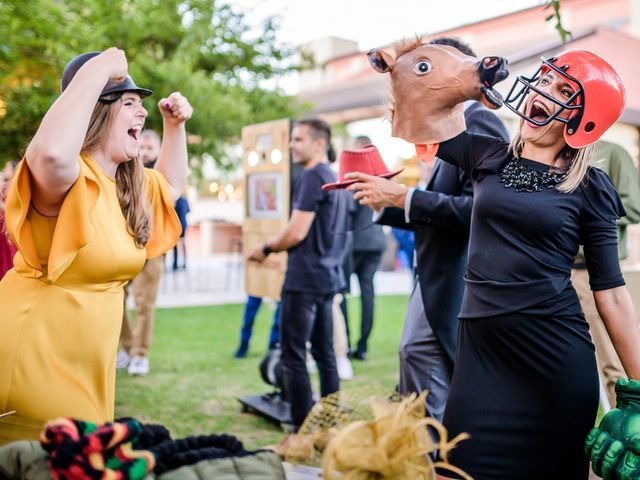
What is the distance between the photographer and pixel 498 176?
6.34 ft

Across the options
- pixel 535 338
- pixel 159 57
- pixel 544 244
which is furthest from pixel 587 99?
pixel 159 57

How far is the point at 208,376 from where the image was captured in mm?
5680

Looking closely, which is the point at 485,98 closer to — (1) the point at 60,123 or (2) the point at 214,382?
(1) the point at 60,123

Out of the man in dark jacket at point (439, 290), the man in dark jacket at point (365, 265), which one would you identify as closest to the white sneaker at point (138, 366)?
the man in dark jacket at point (365, 265)

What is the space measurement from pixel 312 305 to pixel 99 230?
2278mm

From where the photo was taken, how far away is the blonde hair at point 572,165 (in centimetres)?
183

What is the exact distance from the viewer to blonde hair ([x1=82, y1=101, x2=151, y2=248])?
1880 mm

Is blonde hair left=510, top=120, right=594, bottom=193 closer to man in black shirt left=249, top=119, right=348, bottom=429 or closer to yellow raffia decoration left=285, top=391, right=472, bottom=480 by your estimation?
yellow raffia decoration left=285, top=391, right=472, bottom=480

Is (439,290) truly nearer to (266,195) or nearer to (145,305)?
(266,195)

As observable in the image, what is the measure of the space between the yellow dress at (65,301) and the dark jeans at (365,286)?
4.88m

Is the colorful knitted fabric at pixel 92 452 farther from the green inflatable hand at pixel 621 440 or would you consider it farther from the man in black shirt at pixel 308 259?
the man in black shirt at pixel 308 259

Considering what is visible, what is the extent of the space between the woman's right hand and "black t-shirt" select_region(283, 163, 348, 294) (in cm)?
221

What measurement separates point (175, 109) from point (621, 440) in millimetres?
1613

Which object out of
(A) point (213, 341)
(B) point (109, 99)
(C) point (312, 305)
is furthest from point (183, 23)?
(B) point (109, 99)
